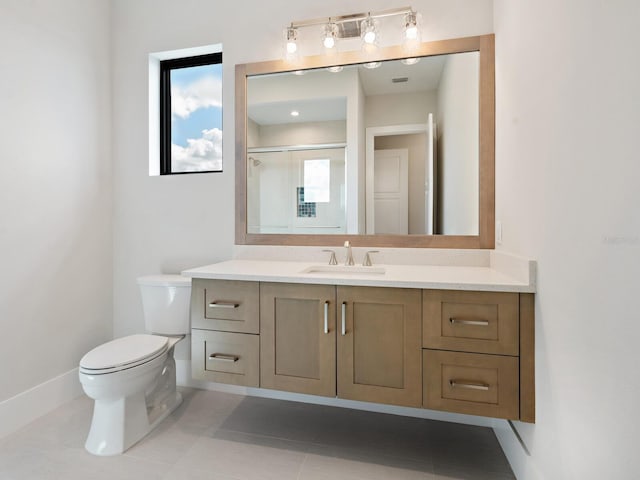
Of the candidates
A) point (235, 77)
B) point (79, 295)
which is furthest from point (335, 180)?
point (79, 295)

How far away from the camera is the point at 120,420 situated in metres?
1.65

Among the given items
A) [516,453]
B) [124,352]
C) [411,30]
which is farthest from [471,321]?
[124,352]

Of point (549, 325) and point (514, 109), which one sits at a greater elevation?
point (514, 109)

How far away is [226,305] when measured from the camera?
1.64 meters

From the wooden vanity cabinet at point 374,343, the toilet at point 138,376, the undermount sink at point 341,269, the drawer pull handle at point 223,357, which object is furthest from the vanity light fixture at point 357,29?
the drawer pull handle at point 223,357

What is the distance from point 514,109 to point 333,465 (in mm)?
1811

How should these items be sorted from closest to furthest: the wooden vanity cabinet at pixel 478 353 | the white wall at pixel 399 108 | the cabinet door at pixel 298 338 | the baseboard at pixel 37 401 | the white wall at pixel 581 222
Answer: the white wall at pixel 581 222 < the wooden vanity cabinet at pixel 478 353 < the cabinet door at pixel 298 338 < the baseboard at pixel 37 401 < the white wall at pixel 399 108

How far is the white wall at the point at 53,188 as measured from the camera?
1816 millimetres

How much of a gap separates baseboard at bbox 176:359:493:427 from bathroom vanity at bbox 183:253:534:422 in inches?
20.9

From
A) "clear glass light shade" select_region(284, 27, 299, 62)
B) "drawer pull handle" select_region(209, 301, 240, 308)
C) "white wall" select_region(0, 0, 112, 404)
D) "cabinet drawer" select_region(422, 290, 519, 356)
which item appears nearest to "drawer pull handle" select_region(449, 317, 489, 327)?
"cabinet drawer" select_region(422, 290, 519, 356)

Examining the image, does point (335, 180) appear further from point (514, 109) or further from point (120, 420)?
point (120, 420)

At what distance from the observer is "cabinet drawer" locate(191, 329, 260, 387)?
1.62m

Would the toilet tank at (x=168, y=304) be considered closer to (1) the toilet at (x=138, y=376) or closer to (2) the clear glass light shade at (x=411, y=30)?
(1) the toilet at (x=138, y=376)

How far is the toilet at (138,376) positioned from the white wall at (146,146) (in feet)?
1.05
